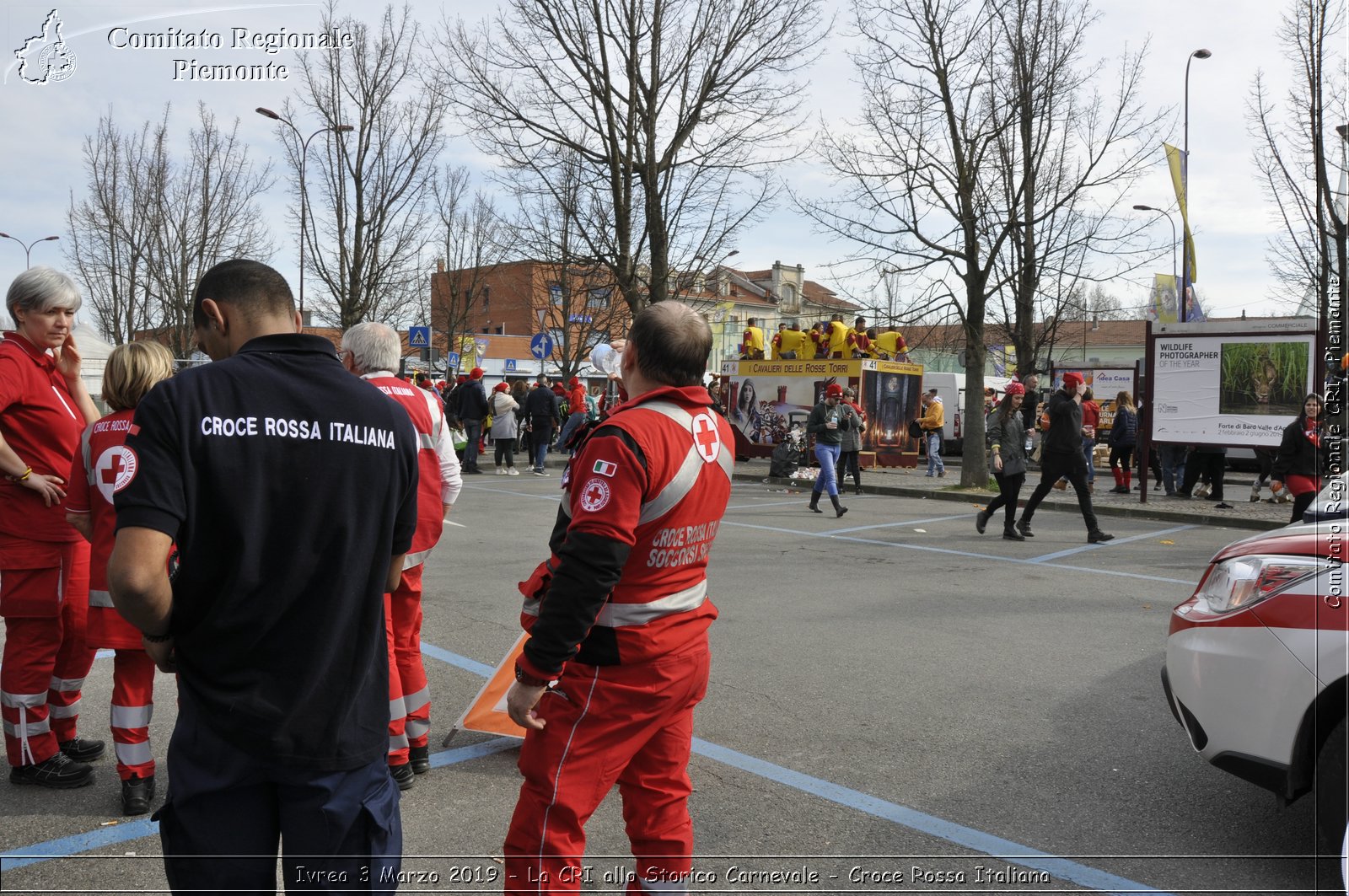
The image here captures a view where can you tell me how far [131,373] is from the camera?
3.69 metres

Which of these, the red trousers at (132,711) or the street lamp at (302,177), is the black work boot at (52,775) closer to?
the red trousers at (132,711)

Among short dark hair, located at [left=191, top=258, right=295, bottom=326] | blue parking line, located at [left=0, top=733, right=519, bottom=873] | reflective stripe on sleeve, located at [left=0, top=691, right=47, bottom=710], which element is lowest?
blue parking line, located at [left=0, top=733, right=519, bottom=873]

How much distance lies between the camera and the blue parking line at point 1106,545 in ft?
34.0

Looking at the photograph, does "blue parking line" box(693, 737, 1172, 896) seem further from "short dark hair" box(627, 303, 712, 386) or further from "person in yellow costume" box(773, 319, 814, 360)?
"person in yellow costume" box(773, 319, 814, 360)

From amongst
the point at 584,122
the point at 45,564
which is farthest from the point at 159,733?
the point at 584,122

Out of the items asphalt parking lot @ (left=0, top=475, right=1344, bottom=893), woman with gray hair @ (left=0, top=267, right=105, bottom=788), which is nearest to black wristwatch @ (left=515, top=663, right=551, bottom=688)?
Result: asphalt parking lot @ (left=0, top=475, right=1344, bottom=893)

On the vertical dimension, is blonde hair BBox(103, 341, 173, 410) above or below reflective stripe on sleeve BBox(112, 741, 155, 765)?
above

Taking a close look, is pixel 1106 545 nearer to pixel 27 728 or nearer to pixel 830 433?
pixel 830 433

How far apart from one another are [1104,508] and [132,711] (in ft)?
47.3

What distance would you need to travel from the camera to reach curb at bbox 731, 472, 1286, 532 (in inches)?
539

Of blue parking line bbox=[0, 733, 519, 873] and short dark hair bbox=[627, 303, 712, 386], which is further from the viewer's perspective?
blue parking line bbox=[0, 733, 519, 873]

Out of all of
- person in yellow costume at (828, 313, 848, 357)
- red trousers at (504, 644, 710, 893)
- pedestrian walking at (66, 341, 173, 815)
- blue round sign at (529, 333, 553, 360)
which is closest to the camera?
red trousers at (504, 644, 710, 893)

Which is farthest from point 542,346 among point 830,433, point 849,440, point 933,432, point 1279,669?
point 1279,669

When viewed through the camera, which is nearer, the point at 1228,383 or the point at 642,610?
the point at 642,610
